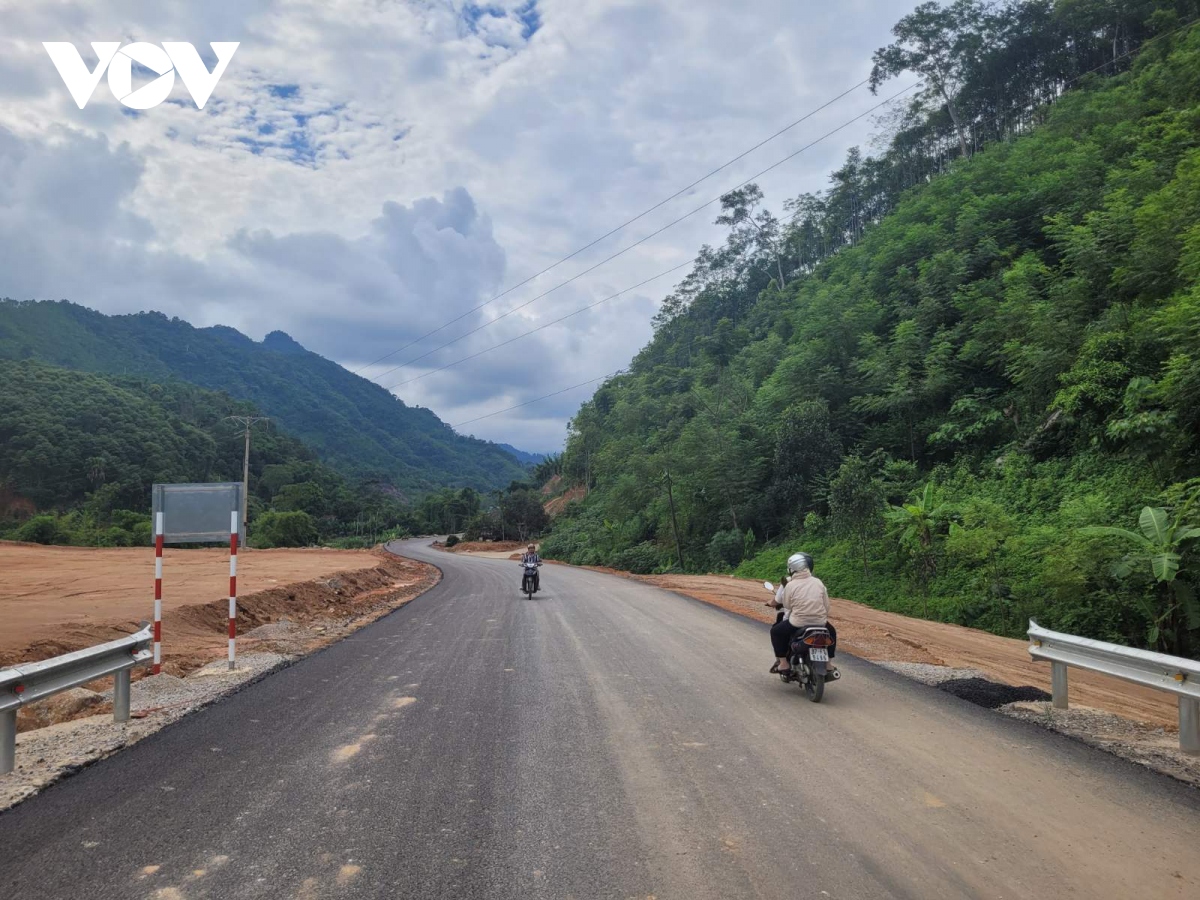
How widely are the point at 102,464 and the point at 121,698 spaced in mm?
76570

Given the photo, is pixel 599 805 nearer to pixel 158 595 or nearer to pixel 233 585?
pixel 158 595

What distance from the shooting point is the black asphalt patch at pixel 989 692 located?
7.15 m

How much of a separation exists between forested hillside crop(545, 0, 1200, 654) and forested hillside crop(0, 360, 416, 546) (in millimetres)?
35199

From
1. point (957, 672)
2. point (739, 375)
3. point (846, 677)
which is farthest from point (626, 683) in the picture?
point (739, 375)

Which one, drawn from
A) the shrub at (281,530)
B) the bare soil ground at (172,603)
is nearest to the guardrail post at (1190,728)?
the bare soil ground at (172,603)

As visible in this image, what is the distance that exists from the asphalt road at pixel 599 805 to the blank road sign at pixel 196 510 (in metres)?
2.81

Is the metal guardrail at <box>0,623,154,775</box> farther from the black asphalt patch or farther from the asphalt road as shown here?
the black asphalt patch

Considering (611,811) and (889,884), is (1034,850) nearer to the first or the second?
(889,884)

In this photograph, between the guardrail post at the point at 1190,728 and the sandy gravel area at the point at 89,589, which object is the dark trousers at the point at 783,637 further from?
the sandy gravel area at the point at 89,589

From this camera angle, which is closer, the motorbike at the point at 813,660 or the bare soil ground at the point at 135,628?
the bare soil ground at the point at 135,628

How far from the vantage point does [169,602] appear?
14.9 m

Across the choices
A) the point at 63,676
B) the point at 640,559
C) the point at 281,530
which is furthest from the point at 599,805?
the point at 281,530

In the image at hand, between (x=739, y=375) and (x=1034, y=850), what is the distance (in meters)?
52.9

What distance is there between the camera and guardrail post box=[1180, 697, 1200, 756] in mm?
5258
